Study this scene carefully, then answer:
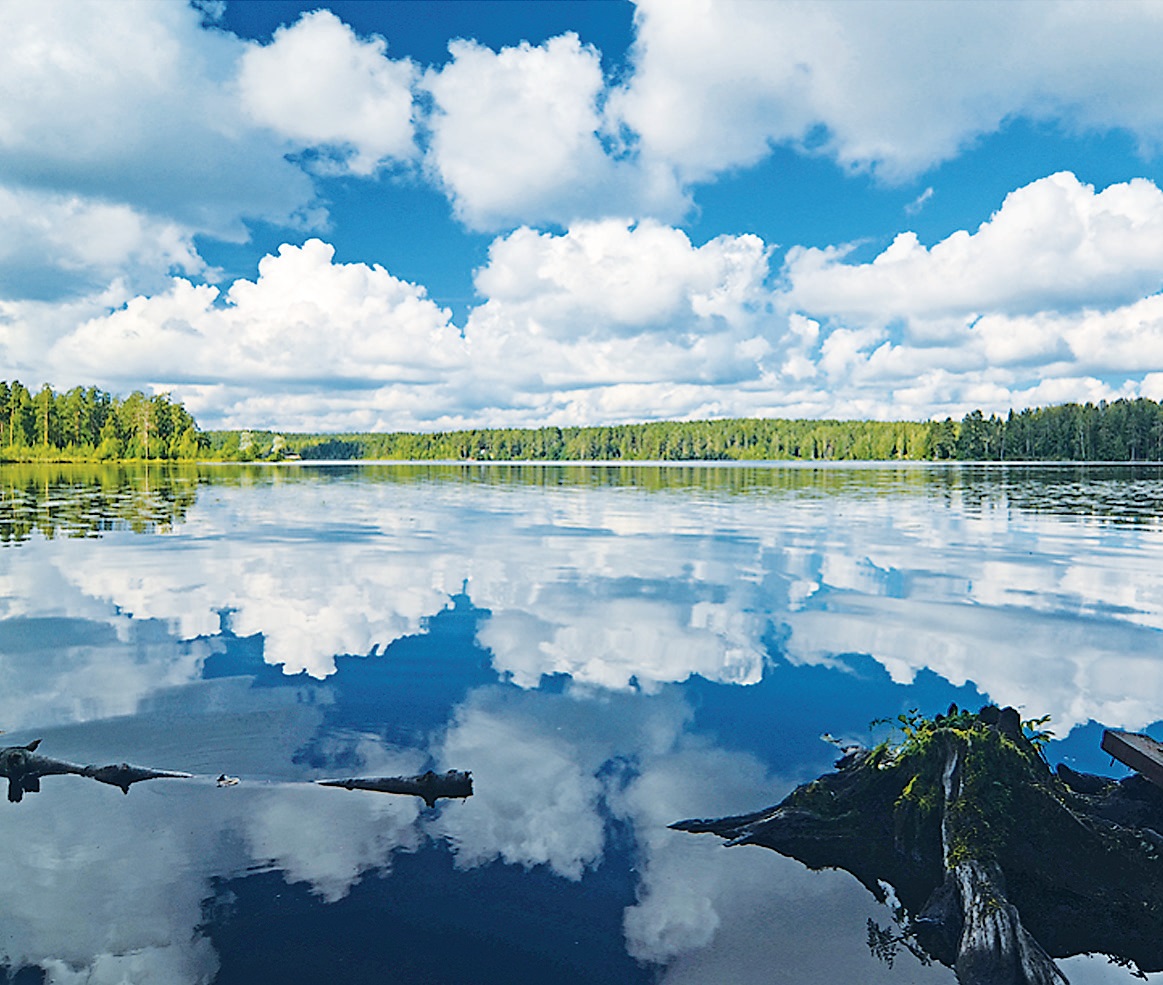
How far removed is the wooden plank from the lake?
227cm

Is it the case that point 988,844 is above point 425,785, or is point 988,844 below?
above

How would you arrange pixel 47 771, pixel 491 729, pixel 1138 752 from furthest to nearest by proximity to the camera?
pixel 491 729 → pixel 47 771 → pixel 1138 752

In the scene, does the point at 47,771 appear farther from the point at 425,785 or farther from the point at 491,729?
the point at 491,729

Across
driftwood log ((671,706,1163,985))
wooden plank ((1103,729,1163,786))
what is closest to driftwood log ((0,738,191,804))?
driftwood log ((671,706,1163,985))

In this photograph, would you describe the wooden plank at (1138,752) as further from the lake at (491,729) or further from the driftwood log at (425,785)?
the driftwood log at (425,785)

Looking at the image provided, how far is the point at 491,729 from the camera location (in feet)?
42.7

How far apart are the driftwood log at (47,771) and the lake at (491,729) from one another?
0.64 feet

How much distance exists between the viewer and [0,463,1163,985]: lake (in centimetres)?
770

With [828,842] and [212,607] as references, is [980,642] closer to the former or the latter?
[828,842]

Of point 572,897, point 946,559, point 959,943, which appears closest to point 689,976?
point 572,897

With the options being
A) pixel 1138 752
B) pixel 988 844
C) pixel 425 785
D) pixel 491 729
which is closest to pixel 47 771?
pixel 425 785

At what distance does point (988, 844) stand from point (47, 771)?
453 inches

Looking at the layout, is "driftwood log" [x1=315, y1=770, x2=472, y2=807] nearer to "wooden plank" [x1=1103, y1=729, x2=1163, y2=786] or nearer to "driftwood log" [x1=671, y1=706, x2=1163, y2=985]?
"driftwood log" [x1=671, y1=706, x2=1163, y2=985]

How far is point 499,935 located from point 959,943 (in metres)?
4.26
